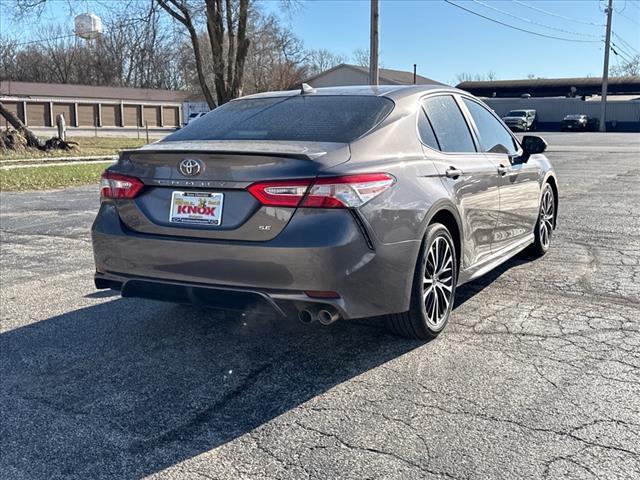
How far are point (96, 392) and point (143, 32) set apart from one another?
27806 mm

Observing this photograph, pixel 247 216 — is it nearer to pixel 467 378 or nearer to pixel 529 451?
pixel 467 378

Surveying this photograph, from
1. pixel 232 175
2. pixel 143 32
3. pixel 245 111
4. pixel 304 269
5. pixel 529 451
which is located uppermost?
pixel 143 32

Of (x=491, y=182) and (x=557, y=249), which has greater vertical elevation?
(x=491, y=182)

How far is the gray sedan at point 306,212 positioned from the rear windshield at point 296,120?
0.05 ft

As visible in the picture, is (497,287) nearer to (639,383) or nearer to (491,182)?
(491,182)

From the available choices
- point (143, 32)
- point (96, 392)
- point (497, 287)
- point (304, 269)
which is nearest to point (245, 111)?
point (304, 269)

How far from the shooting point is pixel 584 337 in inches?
168

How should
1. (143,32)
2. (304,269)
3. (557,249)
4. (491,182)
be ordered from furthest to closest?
1. (143,32)
2. (557,249)
3. (491,182)
4. (304,269)

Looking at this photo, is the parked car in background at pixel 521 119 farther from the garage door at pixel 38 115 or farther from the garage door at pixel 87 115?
the garage door at pixel 38 115

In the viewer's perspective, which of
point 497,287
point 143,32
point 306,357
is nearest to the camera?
point 306,357

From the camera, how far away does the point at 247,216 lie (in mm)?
3467

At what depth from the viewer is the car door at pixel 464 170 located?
4344mm

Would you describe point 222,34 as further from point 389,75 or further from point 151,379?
point 389,75

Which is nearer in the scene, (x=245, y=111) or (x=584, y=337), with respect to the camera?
(x=584, y=337)
